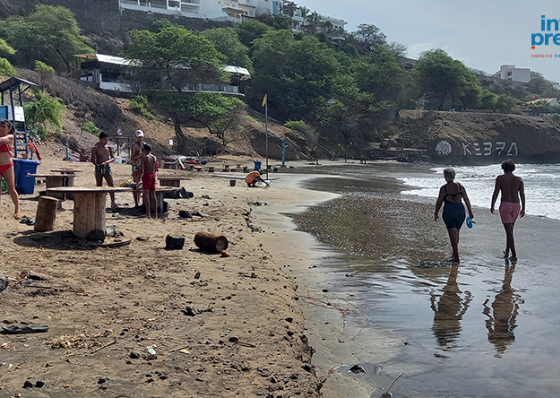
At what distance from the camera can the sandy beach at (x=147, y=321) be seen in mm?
3490

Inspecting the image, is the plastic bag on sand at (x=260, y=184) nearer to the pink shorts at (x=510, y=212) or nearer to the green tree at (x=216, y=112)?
the pink shorts at (x=510, y=212)

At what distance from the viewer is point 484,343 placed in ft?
16.3

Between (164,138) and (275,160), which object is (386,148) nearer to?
(275,160)

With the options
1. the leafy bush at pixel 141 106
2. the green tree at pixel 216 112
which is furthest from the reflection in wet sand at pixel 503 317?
the leafy bush at pixel 141 106

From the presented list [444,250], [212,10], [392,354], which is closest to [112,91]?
[444,250]

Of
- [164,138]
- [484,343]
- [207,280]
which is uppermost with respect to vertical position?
[164,138]

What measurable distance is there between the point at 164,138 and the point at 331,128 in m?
24.7

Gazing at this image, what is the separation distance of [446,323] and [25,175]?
9471mm

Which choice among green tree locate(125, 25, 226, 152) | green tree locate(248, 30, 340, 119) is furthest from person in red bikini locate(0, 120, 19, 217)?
green tree locate(248, 30, 340, 119)

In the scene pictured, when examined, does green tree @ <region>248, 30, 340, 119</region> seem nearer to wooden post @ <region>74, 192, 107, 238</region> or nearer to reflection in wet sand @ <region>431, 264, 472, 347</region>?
wooden post @ <region>74, 192, 107, 238</region>

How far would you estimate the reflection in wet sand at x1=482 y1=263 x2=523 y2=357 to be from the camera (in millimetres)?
5055

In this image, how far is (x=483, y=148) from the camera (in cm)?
7256

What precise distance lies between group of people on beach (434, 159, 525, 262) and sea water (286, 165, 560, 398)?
0.34m

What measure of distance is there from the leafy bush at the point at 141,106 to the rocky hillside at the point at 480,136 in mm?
35060
